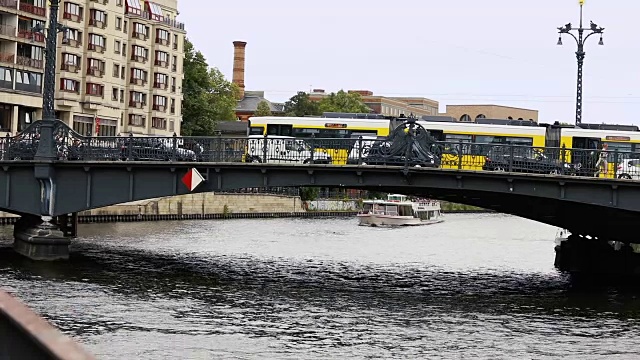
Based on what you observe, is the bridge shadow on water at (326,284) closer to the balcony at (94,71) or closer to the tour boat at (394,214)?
the balcony at (94,71)

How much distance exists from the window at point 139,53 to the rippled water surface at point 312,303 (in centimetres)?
5492

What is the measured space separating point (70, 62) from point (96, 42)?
16.5ft

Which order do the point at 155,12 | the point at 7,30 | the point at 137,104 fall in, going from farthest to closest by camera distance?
the point at 155,12
the point at 137,104
the point at 7,30

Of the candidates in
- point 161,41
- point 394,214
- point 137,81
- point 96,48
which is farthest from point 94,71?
point 394,214

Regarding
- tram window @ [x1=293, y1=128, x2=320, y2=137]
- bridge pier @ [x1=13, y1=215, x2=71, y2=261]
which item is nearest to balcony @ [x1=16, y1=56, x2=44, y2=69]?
tram window @ [x1=293, y1=128, x2=320, y2=137]

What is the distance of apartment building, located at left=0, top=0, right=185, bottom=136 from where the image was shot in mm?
100250

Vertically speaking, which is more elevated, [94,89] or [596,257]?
[94,89]

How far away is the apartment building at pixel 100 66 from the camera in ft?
329

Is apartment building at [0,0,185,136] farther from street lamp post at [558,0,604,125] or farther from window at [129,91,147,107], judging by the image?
street lamp post at [558,0,604,125]

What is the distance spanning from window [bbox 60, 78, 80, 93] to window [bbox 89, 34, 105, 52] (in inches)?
165

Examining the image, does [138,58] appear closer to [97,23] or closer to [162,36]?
[162,36]

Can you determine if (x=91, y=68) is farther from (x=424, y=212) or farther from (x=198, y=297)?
(x=198, y=297)

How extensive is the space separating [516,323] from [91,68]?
276 feet

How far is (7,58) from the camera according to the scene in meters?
98.6
